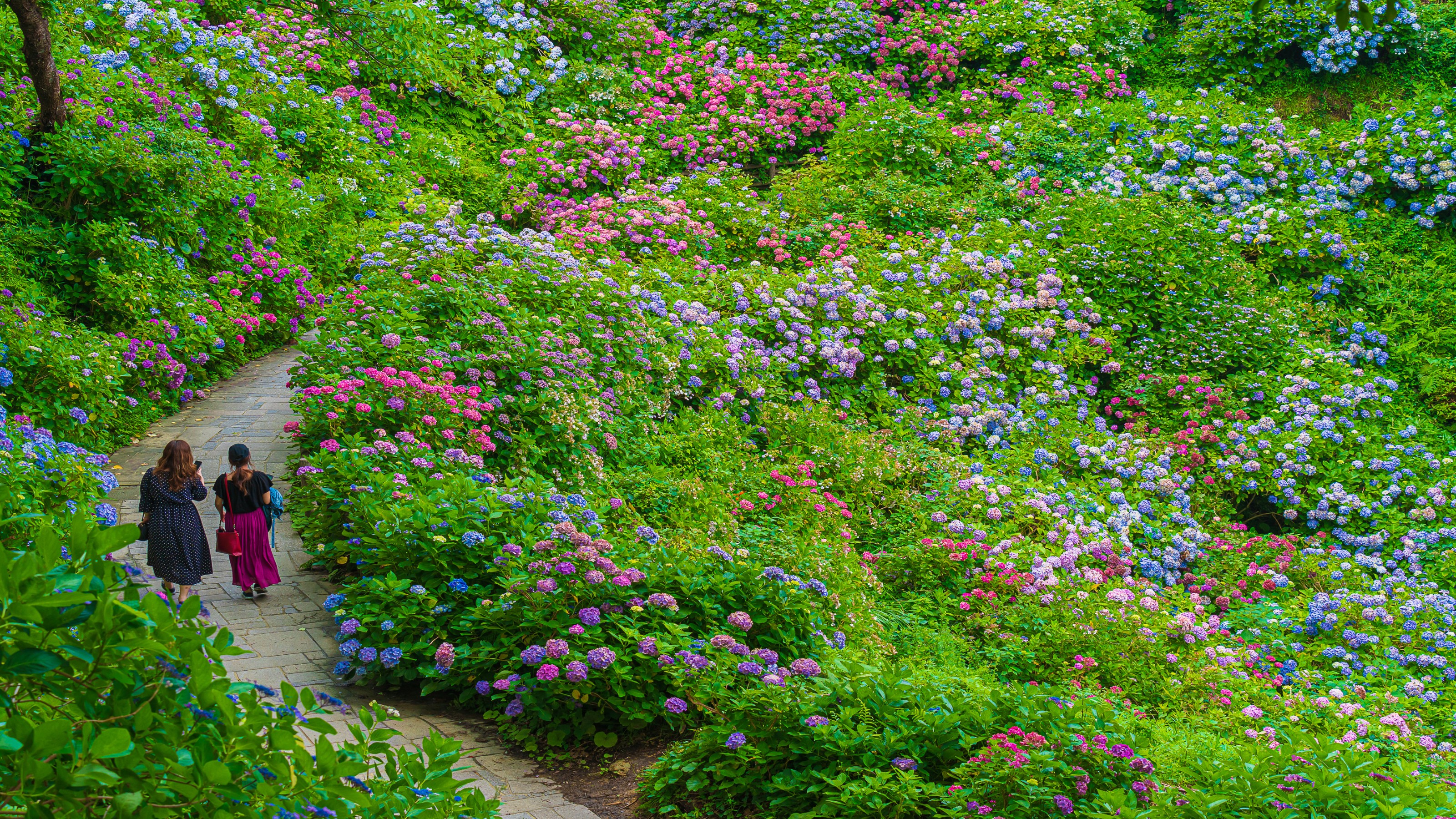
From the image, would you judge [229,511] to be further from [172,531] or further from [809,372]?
[809,372]

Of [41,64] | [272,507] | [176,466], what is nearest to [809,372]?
[272,507]

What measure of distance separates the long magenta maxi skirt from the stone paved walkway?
12 centimetres

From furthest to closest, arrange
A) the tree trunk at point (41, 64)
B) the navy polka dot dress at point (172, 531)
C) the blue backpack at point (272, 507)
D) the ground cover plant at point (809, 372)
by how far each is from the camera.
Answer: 1. the tree trunk at point (41, 64)
2. the blue backpack at point (272, 507)
3. the navy polka dot dress at point (172, 531)
4. the ground cover plant at point (809, 372)

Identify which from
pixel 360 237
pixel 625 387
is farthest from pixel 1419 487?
pixel 360 237

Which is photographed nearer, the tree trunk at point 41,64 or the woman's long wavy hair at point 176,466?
the woman's long wavy hair at point 176,466

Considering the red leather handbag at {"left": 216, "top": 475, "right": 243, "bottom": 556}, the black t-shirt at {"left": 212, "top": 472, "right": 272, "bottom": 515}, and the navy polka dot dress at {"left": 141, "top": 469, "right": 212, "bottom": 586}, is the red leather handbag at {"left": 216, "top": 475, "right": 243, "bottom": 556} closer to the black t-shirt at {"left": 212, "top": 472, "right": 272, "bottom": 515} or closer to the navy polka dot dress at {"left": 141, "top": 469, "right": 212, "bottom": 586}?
the black t-shirt at {"left": 212, "top": 472, "right": 272, "bottom": 515}

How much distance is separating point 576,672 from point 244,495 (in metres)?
2.65

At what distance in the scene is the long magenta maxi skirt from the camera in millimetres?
5664

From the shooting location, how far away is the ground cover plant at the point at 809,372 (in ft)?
13.6

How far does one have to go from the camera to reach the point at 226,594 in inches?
226

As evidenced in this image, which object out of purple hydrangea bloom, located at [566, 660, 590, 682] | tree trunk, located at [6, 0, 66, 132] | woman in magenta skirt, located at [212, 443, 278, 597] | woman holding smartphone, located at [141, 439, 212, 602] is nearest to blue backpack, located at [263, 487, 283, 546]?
woman in magenta skirt, located at [212, 443, 278, 597]

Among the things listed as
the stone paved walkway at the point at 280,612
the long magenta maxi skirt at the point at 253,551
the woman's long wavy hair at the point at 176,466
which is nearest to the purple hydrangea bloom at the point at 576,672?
the stone paved walkway at the point at 280,612

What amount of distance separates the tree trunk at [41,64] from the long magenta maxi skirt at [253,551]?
4.97m

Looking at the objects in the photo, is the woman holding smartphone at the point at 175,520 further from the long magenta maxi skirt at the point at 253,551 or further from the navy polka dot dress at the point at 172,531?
the long magenta maxi skirt at the point at 253,551
